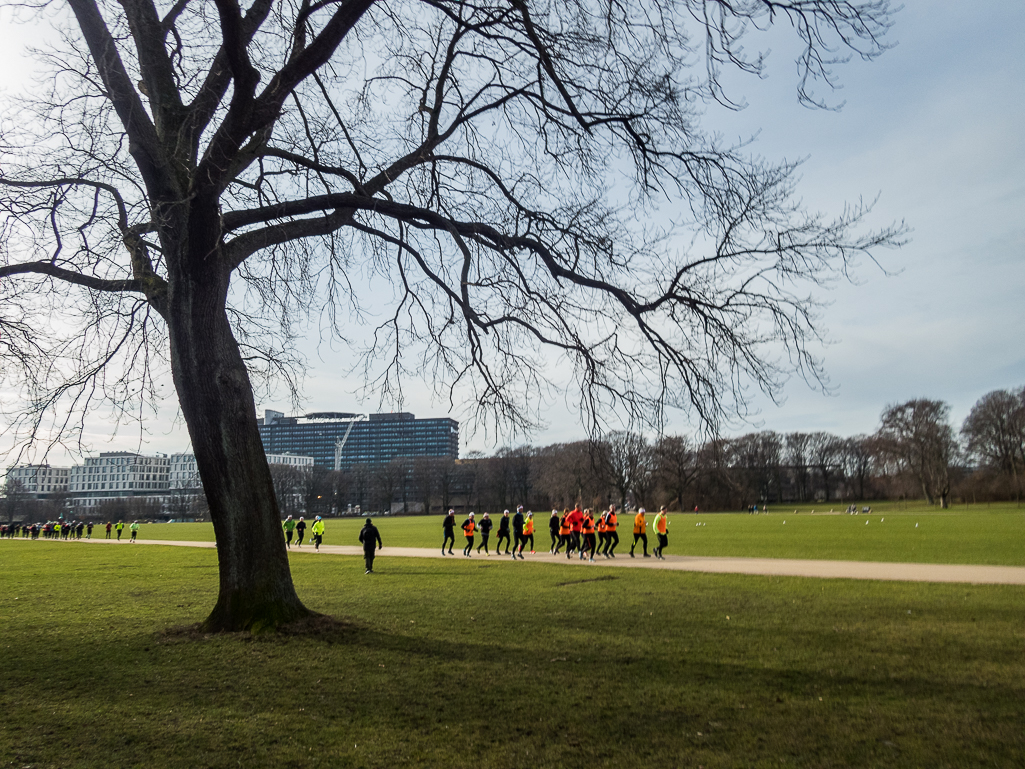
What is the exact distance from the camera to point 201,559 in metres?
24.7

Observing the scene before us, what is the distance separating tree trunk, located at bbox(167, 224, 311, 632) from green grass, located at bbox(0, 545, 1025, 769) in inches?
25.2

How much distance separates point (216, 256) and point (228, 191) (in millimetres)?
1054

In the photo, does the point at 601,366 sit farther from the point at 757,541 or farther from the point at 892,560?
the point at 757,541

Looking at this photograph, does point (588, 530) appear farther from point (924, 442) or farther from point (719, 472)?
point (924, 442)

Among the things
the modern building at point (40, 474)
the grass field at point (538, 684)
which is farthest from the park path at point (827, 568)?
the modern building at point (40, 474)

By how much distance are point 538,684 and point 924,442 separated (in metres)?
75.7

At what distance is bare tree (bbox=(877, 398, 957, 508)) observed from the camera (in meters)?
70.8

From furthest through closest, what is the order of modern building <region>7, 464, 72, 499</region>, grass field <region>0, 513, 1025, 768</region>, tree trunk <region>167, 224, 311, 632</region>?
1. modern building <region>7, 464, 72, 499</region>
2. tree trunk <region>167, 224, 311, 632</region>
3. grass field <region>0, 513, 1025, 768</region>

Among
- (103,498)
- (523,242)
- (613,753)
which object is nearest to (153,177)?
(523,242)

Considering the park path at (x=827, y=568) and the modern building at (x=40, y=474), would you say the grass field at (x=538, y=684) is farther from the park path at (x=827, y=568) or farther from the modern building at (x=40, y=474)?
the park path at (x=827, y=568)

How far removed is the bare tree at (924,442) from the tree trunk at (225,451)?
247 feet

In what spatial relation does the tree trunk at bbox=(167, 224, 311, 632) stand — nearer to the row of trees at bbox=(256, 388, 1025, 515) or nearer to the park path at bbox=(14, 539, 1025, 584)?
the row of trees at bbox=(256, 388, 1025, 515)

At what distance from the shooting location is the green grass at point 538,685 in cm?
481

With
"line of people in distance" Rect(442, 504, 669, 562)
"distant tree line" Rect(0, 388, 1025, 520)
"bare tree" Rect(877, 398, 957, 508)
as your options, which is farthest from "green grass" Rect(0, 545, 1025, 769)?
"bare tree" Rect(877, 398, 957, 508)
